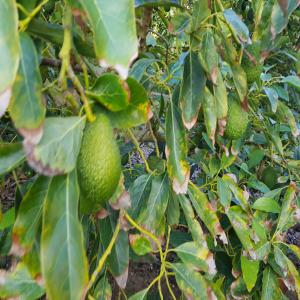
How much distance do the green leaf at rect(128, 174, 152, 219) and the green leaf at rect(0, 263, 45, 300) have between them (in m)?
0.31

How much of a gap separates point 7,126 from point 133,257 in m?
0.53

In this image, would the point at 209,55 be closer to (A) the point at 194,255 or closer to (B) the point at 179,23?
(B) the point at 179,23

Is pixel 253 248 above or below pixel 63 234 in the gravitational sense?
below

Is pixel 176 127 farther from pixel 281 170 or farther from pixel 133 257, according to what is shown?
pixel 281 170

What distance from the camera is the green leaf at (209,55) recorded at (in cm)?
79

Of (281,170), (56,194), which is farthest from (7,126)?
(281,170)

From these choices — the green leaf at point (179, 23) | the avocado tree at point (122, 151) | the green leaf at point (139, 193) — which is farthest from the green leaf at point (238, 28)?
the green leaf at point (139, 193)

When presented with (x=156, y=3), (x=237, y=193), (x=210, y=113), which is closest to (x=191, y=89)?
(x=210, y=113)

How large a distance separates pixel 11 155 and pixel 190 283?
41 centimetres

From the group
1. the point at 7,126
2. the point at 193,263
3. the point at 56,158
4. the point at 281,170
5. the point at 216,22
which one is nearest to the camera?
the point at 56,158

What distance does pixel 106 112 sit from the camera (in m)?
0.59

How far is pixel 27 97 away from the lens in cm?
46

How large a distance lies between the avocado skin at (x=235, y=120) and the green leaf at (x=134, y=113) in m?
0.44

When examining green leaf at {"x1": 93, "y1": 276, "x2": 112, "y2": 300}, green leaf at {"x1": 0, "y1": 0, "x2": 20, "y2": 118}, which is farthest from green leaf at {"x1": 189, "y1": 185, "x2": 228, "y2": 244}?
green leaf at {"x1": 0, "y1": 0, "x2": 20, "y2": 118}
